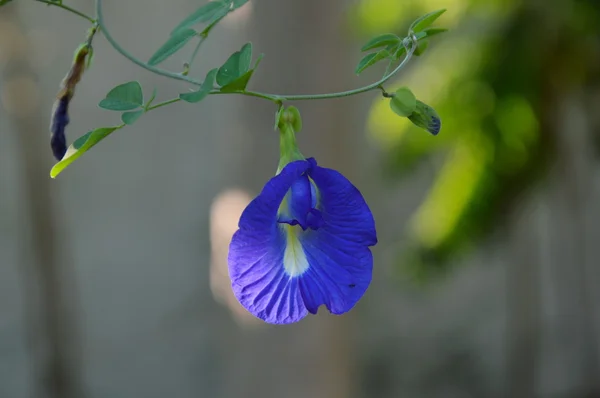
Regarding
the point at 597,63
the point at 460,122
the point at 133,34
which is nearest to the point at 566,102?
the point at 597,63

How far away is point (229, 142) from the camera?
176 cm

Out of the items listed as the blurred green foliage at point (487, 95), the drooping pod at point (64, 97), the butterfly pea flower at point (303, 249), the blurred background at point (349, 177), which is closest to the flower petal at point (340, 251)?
the butterfly pea flower at point (303, 249)

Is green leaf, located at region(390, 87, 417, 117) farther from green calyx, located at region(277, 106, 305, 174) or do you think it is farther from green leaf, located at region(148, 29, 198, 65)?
green leaf, located at region(148, 29, 198, 65)

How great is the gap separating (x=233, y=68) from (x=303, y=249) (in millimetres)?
152

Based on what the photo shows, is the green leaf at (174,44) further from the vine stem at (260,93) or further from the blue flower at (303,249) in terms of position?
the blue flower at (303,249)

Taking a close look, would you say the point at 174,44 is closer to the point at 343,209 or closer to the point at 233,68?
the point at 233,68

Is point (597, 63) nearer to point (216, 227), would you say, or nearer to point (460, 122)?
point (460, 122)

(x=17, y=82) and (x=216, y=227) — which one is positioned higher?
(x=17, y=82)

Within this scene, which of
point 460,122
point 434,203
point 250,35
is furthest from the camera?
point 434,203

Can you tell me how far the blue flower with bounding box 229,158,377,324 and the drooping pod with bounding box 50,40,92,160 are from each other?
223 mm

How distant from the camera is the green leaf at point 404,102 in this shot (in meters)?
0.61

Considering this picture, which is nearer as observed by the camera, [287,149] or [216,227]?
[287,149]

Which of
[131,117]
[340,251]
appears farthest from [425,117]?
[131,117]

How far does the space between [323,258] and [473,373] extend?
3.13m
